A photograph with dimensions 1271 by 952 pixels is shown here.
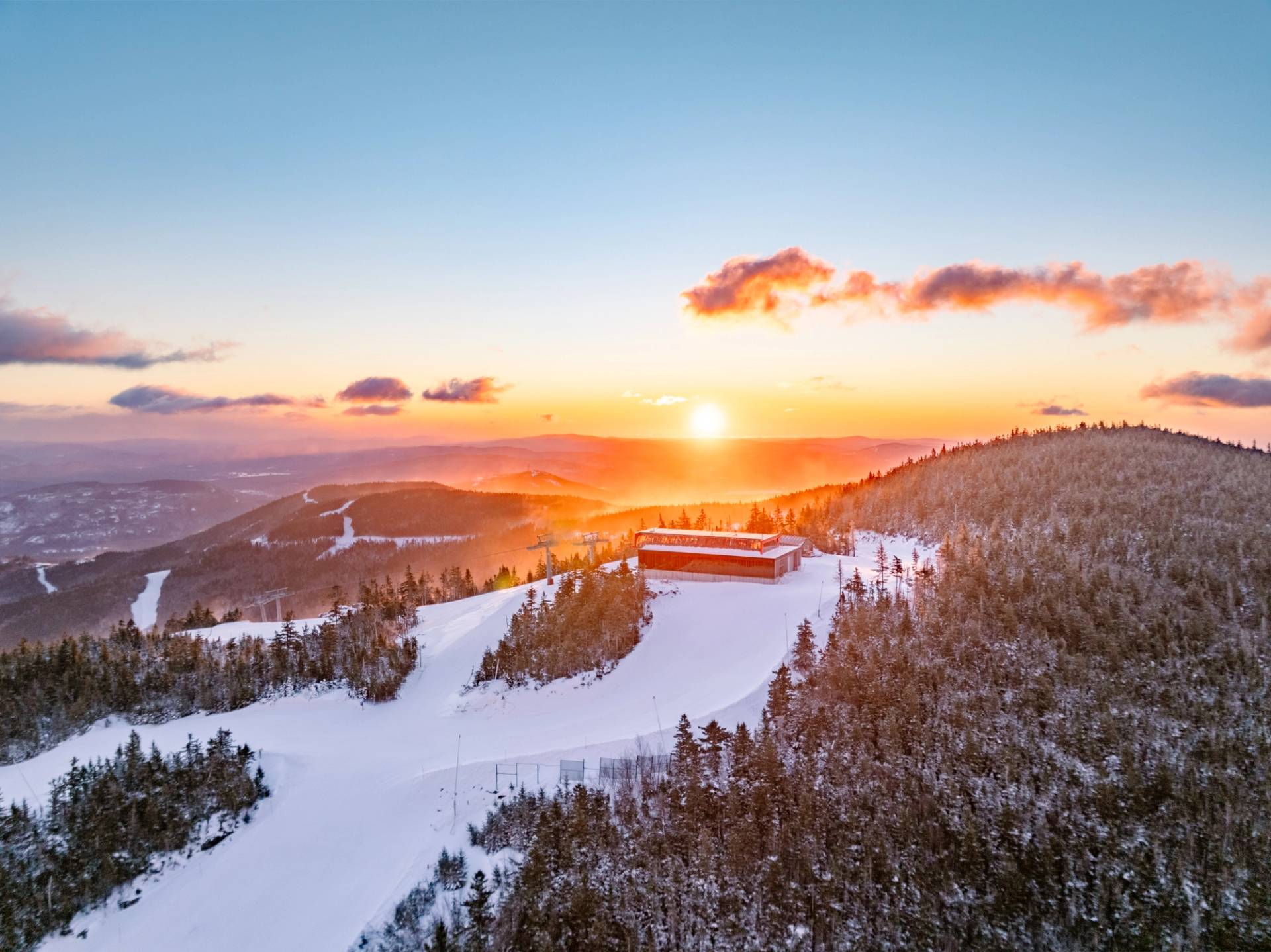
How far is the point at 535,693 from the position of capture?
51062 mm

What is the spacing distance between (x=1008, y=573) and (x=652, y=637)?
1263 inches

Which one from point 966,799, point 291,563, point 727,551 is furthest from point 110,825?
point 291,563

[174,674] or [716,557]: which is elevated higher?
[716,557]

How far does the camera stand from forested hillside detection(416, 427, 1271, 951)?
2484cm

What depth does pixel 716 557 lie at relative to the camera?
68.0 metres

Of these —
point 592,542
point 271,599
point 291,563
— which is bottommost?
point 271,599

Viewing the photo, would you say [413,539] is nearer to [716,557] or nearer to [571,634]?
[716,557]

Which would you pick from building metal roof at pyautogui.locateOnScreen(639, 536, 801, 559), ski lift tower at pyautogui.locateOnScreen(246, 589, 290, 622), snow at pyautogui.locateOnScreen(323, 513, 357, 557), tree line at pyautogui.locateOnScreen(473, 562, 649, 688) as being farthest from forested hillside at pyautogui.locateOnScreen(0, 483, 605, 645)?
tree line at pyautogui.locateOnScreen(473, 562, 649, 688)

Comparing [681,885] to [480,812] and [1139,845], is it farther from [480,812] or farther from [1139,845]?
[1139,845]

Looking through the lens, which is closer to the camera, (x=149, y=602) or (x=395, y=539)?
(x=149, y=602)

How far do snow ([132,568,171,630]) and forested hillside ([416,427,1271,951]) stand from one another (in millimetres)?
129351

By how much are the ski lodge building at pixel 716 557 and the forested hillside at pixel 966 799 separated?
→ 47.0 feet

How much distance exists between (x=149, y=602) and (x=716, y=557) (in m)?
141

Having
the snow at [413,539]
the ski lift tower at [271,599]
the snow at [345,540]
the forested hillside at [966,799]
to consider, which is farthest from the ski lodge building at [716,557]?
the snow at [345,540]
